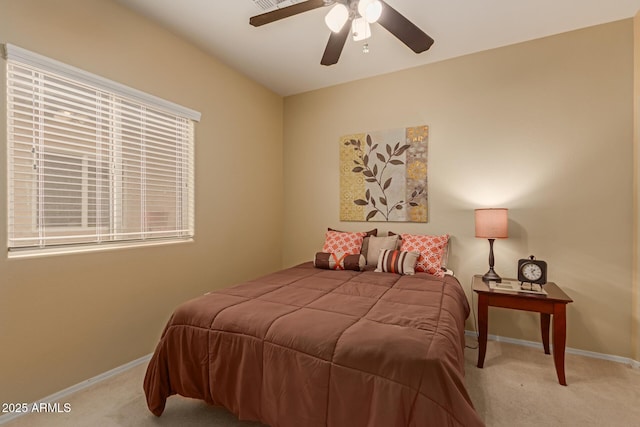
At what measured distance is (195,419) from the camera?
5.52 feet

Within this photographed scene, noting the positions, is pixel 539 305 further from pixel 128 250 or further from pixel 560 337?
pixel 128 250

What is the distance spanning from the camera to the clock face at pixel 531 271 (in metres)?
2.32

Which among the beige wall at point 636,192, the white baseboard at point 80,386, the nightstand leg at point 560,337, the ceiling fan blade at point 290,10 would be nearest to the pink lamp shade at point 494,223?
the nightstand leg at point 560,337

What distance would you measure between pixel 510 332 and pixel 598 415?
1.03 m

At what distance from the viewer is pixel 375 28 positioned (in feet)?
8.23

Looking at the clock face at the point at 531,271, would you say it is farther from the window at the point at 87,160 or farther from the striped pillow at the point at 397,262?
the window at the point at 87,160

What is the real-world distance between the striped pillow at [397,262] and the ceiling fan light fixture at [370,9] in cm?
188

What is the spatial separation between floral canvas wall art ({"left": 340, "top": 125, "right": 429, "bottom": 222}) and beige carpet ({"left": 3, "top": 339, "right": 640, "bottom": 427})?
1.56 metres

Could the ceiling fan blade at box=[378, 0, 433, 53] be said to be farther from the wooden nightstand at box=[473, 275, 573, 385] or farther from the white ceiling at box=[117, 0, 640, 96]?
the wooden nightstand at box=[473, 275, 573, 385]

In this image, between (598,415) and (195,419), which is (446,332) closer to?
(598,415)

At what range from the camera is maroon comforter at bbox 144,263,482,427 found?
1148mm

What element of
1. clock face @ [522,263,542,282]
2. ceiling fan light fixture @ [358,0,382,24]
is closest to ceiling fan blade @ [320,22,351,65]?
ceiling fan light fixture @ [358,0,382,24]

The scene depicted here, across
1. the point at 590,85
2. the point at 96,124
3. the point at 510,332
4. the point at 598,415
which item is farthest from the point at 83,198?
the point at 590,85

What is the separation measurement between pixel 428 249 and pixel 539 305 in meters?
0.92
